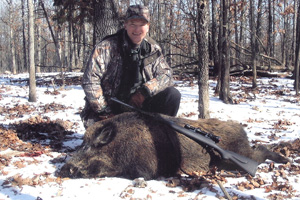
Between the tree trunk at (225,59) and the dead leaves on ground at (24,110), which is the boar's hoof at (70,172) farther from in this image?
the tree trunk at (225,59)

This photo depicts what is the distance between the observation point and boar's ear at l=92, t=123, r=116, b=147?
10.6 feet

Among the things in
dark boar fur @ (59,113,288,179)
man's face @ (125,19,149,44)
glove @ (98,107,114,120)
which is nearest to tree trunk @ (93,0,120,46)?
man's face @ (125,19,149,44)

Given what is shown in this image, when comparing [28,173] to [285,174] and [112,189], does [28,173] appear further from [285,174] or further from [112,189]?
[285,174]

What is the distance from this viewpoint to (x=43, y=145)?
14.0 feet

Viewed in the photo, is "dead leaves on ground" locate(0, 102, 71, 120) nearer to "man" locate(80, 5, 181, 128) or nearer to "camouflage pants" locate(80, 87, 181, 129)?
"man" locate(80, 5, 181, 128)

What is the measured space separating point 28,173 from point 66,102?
18.0 ft

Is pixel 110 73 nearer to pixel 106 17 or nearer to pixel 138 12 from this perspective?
pixel 138 12

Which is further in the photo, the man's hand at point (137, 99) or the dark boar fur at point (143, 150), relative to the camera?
the man's hand at point (137, 99)

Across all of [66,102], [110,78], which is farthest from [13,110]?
[110,78]

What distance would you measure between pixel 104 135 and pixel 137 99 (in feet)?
2.36

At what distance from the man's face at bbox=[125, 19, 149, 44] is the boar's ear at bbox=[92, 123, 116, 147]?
4.12ft

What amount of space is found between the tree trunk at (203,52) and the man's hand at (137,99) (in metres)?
1.91

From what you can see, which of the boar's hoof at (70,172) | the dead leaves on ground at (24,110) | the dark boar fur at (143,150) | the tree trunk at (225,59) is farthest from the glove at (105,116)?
the tree trunk at (225,59)

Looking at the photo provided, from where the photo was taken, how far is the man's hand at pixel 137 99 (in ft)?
12.2
